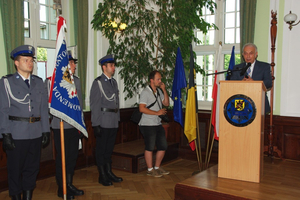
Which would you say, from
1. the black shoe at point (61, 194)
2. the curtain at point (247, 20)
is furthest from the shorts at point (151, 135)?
the curtain at point (247, 20)

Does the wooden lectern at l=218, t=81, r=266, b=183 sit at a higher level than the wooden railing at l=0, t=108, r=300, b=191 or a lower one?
higher

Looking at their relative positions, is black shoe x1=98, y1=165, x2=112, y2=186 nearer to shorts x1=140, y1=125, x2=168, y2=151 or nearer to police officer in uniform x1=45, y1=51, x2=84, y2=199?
police officer in uniform x1=45, y1=51, x2=84, y2=199

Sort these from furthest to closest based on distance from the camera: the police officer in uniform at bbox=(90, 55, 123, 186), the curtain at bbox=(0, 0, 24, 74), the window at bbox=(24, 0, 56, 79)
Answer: the window at bbox=(24, 0, 56, 79), the curtain at bbox=(0, 0, 24, 74), the police officer in uniform at bbox=(90, 55, 123, 186)

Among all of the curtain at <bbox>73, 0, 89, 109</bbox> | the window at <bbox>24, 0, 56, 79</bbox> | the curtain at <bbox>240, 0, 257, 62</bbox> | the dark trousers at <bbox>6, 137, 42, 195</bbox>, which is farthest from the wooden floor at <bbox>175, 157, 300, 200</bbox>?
the window at <bbox>24, 0, 56, 79</bbox>

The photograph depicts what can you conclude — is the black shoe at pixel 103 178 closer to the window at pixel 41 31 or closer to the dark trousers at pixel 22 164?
the dark trousers at pixel 22 164

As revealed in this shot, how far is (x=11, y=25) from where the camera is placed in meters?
3.92

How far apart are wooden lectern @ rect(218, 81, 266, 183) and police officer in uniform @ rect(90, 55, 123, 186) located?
1.49m

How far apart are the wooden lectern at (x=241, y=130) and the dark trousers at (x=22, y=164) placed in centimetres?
182

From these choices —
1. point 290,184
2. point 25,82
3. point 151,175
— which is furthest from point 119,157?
point 290,184

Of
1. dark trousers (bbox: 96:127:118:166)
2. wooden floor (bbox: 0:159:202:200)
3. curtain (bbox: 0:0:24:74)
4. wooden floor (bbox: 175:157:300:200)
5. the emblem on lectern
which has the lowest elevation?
wooden floor (bbox: 0:159:202:200)

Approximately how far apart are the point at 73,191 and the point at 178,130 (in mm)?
2479

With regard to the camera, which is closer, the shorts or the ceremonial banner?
the ceremonial banner

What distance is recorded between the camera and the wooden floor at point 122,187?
11.2 feet

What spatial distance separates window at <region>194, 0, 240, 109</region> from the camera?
5.43 meters
